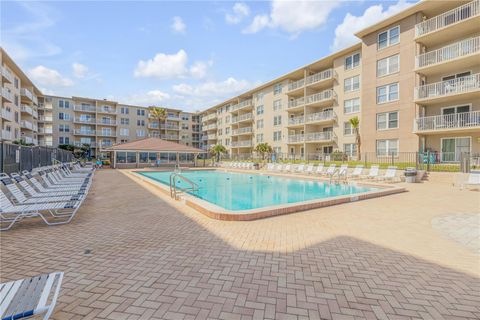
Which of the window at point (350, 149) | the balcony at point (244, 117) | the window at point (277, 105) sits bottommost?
the window at point (350, 149)

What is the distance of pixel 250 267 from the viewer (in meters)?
3.55

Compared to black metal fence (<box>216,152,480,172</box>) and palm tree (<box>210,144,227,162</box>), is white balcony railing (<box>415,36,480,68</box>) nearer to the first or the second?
black metal fence (<box>216,152,480,172</box>)

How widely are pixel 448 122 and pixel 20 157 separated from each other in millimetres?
26968

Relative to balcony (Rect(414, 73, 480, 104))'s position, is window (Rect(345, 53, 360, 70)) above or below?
above

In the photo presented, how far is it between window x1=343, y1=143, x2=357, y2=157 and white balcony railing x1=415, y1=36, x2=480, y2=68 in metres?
8.66

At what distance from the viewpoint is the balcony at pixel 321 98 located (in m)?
26.2

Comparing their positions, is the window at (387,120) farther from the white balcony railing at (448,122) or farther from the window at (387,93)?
the white balcony railing at (448,122)

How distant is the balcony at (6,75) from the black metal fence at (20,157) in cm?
1740

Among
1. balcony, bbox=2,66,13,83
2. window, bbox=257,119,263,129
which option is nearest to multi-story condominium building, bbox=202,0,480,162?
Answer: window, bbox=257,119,263,129

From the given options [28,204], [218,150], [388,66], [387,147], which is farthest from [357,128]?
[28,204]

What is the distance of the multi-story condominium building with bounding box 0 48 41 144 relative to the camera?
26906 millimetres

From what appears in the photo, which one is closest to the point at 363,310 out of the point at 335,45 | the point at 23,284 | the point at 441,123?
the point at 23,284

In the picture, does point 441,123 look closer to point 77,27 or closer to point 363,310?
point 363,310

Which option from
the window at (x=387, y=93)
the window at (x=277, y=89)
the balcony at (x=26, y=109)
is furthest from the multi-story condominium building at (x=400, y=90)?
the balcony at (x=26, y=109)
